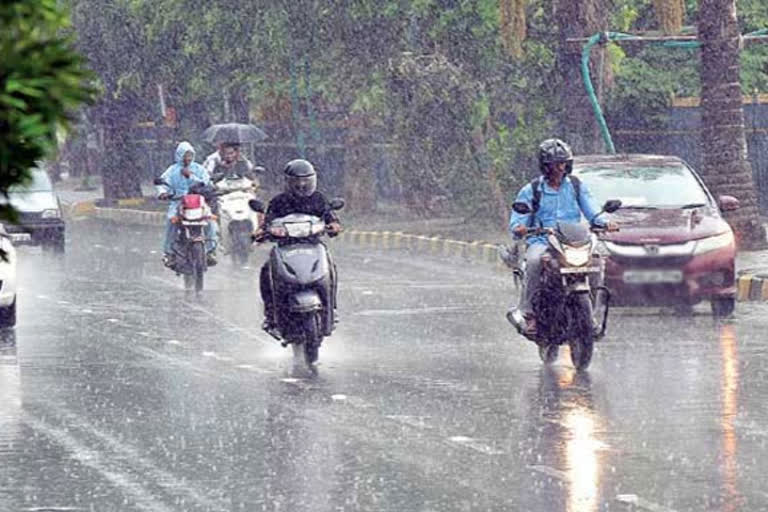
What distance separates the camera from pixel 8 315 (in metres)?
17.0

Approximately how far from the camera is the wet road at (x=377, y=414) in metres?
8.53

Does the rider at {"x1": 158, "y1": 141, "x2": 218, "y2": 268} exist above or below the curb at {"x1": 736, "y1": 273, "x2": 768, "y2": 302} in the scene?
above

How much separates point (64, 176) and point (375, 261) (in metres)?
41.7

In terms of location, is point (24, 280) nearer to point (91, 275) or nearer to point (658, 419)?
point (91, 275)

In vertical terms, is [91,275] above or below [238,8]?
below

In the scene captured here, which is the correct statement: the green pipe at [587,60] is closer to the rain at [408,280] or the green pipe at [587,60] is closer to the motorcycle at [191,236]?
the rain at [408,280]

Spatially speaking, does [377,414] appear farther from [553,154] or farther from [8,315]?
[8,315]

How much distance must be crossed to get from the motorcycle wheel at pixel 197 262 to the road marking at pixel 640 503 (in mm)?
13182

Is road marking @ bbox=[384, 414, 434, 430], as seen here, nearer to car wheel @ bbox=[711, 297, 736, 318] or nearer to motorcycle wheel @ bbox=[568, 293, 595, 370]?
motorcycle wheel @ bbox=[568, 293, 595, 370]

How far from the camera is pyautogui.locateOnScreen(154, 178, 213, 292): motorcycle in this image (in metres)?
21.3

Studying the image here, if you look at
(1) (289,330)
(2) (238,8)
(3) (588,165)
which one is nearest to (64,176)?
(2) (238,8)

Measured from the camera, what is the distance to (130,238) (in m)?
33.8

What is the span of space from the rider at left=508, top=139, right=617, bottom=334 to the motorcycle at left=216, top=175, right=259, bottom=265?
1164cm

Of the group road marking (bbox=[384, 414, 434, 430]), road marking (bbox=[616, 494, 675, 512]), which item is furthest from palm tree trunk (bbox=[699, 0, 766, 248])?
road marking (bbox=[616, 494, 675, 512])
